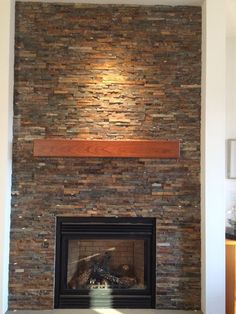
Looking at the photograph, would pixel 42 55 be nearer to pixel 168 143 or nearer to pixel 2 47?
pixel 2 47

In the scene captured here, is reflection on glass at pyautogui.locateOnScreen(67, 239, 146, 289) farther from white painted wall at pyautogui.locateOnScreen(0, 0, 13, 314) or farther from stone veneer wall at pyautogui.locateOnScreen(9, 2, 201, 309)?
white painted wall at pyautogui.locateOnScreen(0, 0, 13, 314)

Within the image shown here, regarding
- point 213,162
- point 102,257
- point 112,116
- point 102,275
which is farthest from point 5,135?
point 213,162

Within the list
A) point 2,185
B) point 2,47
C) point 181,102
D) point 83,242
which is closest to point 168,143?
point 181,102

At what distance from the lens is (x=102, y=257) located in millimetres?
3074

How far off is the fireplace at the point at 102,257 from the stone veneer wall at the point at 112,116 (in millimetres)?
92

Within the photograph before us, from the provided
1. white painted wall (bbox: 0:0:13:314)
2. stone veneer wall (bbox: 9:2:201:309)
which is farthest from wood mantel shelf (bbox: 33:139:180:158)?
white painted wall (bbox: 0:0:13:314)

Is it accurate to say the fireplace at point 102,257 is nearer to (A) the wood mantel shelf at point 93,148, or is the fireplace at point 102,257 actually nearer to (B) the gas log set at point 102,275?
(B) the gas log set at point 102,275

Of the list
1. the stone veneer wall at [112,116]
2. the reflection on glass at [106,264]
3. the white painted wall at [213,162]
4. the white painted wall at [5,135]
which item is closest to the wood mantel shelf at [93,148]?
the stone veneer wall at [112,116]

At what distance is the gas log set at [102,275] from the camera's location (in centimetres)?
299

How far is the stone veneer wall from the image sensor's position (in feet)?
9.46

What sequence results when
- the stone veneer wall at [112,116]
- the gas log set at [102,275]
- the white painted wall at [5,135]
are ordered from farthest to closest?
1. the gas log set at [102,275]
2. the stone veneer wall at [112,116]
3. the white painted wall at [5,135]

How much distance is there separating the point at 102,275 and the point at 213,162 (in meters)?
1.46

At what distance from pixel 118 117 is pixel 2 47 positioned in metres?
1.15

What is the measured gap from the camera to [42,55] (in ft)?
9.57
